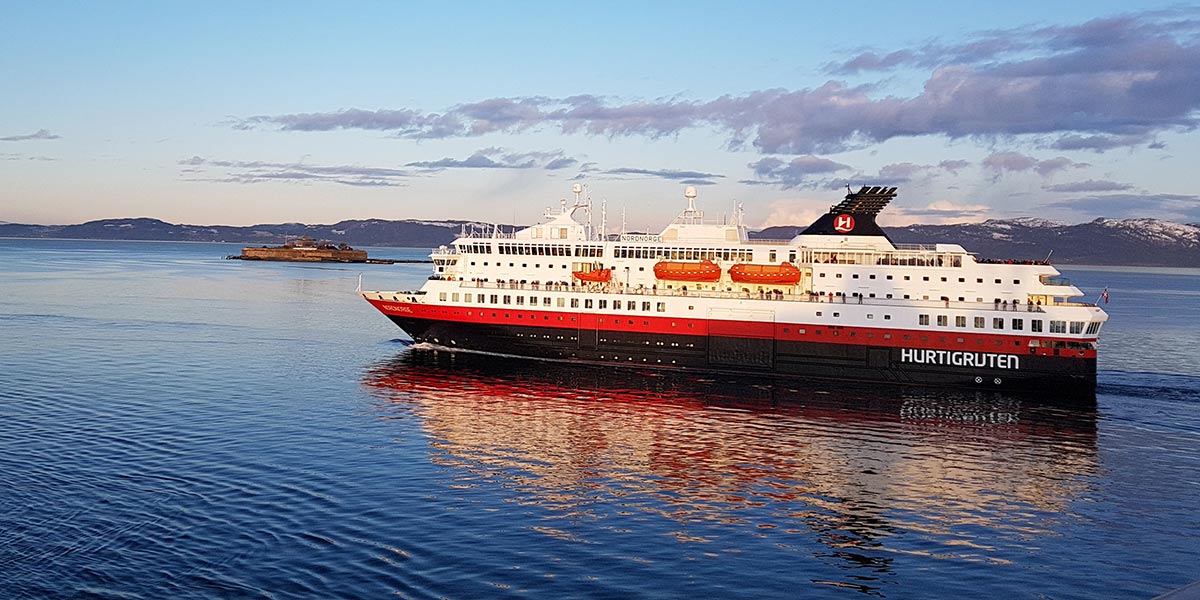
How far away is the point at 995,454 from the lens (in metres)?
34.3

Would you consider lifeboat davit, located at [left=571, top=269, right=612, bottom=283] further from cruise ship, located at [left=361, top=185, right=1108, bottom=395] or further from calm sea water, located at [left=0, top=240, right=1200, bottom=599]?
calm sea water, located at [left=0, top=240, right=1200, bottom=599]

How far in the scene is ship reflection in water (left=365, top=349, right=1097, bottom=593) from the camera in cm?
2381

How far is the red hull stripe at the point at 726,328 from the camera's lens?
48812mm

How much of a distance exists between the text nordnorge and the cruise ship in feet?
0.19

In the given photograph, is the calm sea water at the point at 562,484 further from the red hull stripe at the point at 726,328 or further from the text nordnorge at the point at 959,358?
the red hull stripe at the point at 726,328

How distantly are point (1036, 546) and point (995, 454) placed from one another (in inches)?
467

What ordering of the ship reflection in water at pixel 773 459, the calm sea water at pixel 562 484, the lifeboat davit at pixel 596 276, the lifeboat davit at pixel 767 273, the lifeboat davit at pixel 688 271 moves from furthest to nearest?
the lifeboat davit at pixel 596 276 < the lifeboat davit at pixel 688 271 < the lifeboat davit at pixel 767 273 < the ship reflection in water at pixel 773 459 < the calm sea water at pixel 562 484

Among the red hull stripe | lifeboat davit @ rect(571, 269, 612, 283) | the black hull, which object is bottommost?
the black hull

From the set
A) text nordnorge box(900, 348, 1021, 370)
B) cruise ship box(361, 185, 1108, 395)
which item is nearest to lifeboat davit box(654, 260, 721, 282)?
cruise ship box(361, 185, 1108, 395)

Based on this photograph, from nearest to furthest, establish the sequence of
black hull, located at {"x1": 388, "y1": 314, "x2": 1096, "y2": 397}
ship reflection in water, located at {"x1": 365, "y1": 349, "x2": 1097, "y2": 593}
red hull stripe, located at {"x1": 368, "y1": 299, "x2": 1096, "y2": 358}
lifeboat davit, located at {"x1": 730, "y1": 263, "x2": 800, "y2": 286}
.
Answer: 1. ship reflection in water, located at {"x1": 365, "y1": 349, "x2": 1097, "y2": 593}
2. black hull, located at {"x1": 388, "y1": 314, "x2": 1096, "y2": 397}
3. red hull stripe, located at {"x1": 368, "y1": 299, "x2": 1096, "y2": 358}
4. lifeboat davit, located at {"x1": 730, "y1": 263, "x2": 800, "y2": 286}

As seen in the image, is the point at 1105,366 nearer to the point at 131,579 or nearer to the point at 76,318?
the point at 131,579

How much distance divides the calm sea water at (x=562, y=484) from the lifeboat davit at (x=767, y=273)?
22.2ft

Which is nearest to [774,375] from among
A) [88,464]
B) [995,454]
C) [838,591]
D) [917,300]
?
[917,300]

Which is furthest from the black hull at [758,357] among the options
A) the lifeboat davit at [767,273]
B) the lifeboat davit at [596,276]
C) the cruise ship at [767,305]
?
the lifeboat davit at [767,273]
